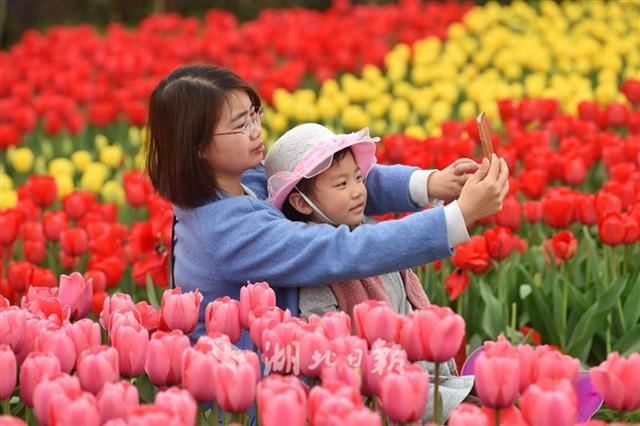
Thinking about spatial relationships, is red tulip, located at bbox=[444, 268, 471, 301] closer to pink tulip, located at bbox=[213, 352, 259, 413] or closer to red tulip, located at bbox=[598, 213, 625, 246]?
red tulip, located at bbox=[598, 213, 625, 246]

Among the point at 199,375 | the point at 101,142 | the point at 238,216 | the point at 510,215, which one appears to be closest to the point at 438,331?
the point at 199,375

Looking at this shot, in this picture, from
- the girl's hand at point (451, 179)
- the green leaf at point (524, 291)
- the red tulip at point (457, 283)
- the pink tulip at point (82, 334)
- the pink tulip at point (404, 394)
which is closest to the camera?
the pink tulip at point (404, 394)

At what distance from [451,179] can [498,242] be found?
0.52 meters

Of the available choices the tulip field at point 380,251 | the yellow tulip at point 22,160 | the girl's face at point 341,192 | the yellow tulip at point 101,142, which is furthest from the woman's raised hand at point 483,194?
the yellow tulip at point 101,142

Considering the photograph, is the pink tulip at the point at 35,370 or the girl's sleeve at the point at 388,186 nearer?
the pink tulip at the point at 35,370

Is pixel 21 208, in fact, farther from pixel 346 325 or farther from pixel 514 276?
pixel 346 325

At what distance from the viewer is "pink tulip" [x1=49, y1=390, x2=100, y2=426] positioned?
6.22 feet

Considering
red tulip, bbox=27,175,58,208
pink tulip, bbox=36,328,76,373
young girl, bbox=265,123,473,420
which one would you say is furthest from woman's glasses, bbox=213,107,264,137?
red tulip, bbox=27,175,58,208

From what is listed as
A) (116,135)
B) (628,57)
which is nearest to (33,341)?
(116,135)

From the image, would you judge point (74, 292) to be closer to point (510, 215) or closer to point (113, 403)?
point (113, 403)

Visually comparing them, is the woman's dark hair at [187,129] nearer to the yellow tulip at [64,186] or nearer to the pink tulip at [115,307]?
the pink tulip at [115,307]

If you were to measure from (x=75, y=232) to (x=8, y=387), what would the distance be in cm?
164

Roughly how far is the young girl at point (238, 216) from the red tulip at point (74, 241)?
0.86m

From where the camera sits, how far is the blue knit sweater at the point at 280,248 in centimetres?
272
